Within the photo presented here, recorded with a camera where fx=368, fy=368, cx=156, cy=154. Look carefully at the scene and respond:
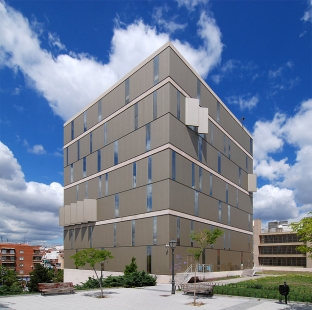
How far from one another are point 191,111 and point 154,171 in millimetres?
8921

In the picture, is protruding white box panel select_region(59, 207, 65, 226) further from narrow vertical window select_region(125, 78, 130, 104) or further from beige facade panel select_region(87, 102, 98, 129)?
narrow vertical window select_region(125, 78, 130, 104)

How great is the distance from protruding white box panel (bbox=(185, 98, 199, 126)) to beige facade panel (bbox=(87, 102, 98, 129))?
1594 centimetres

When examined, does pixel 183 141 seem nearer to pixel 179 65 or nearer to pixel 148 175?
pixel 148 175

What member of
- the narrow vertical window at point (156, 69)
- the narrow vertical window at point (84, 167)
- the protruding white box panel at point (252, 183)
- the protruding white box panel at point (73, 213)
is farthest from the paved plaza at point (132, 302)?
the protruding white box panel at point (252, 183)

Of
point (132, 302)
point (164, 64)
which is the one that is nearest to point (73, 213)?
point (164, 64)

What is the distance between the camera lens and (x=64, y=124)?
2554 inches

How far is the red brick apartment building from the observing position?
11273 centimetres

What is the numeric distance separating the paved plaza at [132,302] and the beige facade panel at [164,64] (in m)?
25.5

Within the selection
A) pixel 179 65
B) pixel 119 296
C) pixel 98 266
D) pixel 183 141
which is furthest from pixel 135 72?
pixel 119 296

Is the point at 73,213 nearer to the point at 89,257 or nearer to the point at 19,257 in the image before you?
the point at 89,257

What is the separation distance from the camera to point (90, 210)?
5166 cm

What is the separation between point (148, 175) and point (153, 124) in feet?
19.6

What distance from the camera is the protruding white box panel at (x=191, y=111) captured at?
44516mm

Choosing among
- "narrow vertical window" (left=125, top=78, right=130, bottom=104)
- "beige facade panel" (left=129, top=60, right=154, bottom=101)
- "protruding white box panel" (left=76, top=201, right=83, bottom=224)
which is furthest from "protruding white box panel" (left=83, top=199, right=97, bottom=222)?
"beige facade panel" (left=129, top=60, right=154, bottom=101)
